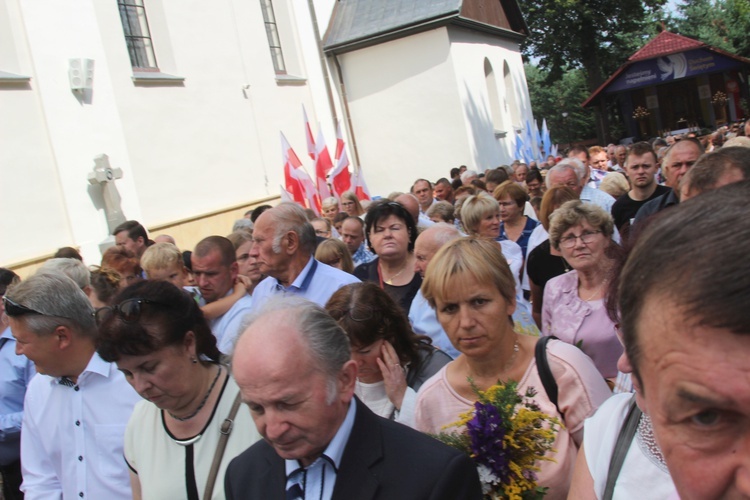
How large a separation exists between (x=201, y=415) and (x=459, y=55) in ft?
69.9

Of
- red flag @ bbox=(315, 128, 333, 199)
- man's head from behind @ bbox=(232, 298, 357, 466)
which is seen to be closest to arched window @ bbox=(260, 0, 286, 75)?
red flag @ bbox=(315, 128, 333, 199)

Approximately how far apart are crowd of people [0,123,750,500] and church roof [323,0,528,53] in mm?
17792

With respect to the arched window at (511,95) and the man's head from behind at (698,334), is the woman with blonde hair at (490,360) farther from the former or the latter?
the arched window at (511,95)

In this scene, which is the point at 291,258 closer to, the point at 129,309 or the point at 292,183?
the point at 129,309

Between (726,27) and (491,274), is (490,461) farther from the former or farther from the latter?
(726,27)

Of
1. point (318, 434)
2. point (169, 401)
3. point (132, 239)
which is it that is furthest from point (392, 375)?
point (132, 239)

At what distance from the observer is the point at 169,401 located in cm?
268

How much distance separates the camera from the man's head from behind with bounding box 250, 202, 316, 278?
454cm

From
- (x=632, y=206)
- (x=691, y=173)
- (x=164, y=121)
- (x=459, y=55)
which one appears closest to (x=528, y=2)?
(x=459, y=55)

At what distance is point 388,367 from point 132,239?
5.46m

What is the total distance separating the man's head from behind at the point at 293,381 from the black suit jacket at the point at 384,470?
0.29 ft

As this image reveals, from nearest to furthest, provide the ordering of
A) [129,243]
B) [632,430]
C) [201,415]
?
[632,430] < [201,415] < [129,243]

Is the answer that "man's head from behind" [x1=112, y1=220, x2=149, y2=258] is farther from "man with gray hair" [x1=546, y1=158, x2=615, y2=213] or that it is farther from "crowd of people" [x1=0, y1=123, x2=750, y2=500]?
"man with gray hair" [x1=546, y1=158, x2=615, y2=213]

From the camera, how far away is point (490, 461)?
2119 millimetres
